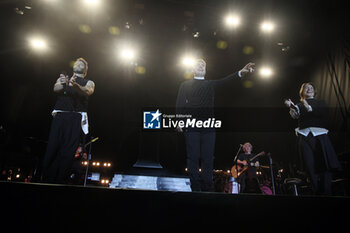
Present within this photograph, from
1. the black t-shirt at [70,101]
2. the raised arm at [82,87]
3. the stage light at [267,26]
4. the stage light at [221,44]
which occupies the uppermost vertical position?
the stage light at [267,26]

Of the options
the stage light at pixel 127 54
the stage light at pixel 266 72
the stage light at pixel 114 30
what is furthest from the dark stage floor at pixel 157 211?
the stage light at pixel 266 72

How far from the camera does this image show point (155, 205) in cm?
119

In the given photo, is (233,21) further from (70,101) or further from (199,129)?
(70,101)

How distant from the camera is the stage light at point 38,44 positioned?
5777 millimetres

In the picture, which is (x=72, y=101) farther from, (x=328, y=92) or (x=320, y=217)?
(x=328, y=92)

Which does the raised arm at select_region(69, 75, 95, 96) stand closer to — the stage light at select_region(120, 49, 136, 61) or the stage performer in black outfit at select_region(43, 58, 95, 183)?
the stage performer in black outfit at select_region(43, 58, 95, 183)

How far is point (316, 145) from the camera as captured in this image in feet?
8.91

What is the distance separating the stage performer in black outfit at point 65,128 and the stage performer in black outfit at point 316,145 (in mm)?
2788

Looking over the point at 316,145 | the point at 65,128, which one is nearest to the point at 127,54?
the point at 65,128

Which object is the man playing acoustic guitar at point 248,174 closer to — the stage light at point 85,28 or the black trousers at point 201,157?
the black trousers at point 201,157

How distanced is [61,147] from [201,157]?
5.77 feet

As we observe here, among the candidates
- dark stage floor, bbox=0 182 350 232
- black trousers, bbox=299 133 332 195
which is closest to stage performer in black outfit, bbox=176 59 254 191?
black trousers, bbox=299 133 332 195

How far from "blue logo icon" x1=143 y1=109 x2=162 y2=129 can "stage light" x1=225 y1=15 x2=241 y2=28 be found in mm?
3580

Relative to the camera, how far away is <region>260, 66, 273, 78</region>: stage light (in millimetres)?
6401
